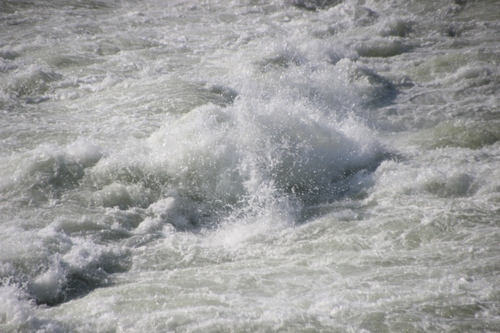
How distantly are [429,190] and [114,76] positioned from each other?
5.24 metres

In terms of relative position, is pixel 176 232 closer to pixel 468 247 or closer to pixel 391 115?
pixel 468 247

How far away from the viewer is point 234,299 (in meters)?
2.86

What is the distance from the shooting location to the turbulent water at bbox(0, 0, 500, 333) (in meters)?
2.79

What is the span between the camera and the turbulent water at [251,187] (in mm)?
2795

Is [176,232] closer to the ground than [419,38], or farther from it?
closer to the ground

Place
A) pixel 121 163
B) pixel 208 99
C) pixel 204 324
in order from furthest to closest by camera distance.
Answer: pixel 208 99 < pixel 121 163 < pixel 204 324

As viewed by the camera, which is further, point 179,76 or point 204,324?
point 179,76

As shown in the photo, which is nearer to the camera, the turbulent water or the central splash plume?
the turbulent water

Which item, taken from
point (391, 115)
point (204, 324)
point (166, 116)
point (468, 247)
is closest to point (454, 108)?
point (391, 115)

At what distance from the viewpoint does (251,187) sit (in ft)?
14.2

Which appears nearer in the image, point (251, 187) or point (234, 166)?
point (251, 187)

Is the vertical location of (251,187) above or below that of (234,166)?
below

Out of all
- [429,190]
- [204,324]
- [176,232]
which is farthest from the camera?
[429,190]

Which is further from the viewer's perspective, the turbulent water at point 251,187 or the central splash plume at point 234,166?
the central splash plume at point 234,166
